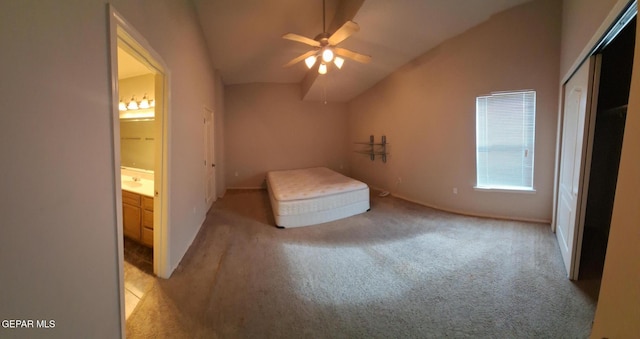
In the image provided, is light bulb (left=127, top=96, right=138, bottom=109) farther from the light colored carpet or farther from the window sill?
the window sill

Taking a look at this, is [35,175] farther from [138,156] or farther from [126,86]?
[126,86]

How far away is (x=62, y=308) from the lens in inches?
36.2

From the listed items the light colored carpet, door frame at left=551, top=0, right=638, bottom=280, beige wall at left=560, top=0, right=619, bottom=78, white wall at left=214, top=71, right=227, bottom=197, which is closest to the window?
door frame at left=551, top=0, right=638, bottom=280

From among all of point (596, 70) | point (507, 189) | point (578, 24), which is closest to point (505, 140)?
point (507, 189)

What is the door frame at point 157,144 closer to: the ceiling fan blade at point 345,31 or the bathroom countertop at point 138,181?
the bathroom countertop at point 138,181

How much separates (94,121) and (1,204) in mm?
525

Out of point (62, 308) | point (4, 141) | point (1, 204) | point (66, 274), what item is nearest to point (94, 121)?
point (4, 141)

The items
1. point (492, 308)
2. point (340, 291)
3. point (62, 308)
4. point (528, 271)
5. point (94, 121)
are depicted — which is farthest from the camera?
point (528, 271)

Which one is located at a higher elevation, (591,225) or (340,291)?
(591,225)

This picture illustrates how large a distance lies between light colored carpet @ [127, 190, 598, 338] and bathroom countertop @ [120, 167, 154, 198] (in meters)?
0.88

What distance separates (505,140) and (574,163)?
1.43 metres

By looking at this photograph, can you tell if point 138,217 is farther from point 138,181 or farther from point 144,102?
point 144,102

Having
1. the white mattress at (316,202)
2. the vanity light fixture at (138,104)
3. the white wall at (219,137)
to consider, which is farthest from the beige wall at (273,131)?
the vanity light fixture at (138,104)

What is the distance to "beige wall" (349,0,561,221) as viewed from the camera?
3.06m
